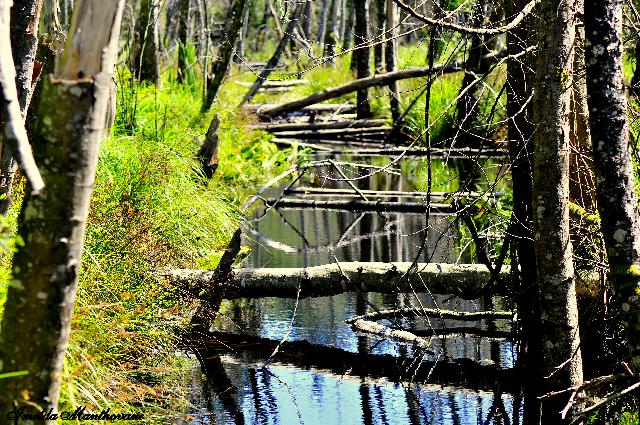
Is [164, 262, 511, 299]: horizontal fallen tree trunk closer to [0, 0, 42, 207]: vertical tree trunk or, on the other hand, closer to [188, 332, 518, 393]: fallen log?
[188, 332, 518, 393]: fallen log

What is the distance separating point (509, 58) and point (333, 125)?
1360 centimetres

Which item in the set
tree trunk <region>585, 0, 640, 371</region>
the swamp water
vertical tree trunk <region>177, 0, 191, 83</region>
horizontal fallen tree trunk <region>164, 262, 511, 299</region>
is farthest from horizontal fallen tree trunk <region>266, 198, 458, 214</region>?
tree trunk <region>585, 0, 640, 371</region>

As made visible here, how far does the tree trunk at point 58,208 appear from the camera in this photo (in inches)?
107

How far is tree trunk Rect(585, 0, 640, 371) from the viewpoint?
4160mm

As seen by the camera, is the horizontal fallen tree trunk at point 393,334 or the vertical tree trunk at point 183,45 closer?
the horizontal fallen tree trunk at point 393,334

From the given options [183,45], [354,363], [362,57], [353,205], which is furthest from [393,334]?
[362,57]

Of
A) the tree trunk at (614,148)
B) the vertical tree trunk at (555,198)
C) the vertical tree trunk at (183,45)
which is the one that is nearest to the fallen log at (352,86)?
the vertical tree trunk at (183,45)

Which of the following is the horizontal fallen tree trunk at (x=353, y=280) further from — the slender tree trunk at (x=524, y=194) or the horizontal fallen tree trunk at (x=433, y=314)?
the slender tree trunk at (x=524, y=194)

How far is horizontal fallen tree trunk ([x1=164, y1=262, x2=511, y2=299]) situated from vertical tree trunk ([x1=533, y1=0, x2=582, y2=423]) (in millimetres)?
1858

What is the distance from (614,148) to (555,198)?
Result: 0.67 metres

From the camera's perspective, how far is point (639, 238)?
421 centimetres

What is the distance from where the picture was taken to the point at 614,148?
4184 millimetres

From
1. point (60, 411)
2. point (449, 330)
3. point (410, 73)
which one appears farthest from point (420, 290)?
point (410, 73)

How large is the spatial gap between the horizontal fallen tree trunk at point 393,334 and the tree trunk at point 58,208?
4.24 meters
